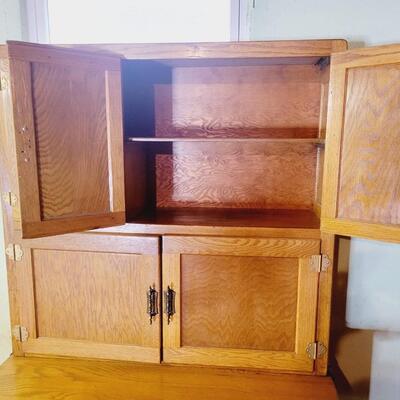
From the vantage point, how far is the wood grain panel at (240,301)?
1.26 m

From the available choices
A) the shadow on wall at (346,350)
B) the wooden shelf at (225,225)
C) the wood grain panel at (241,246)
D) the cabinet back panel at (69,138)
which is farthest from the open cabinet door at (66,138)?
the shadow on wall at (346,350)

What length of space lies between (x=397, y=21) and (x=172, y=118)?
948 millimetres

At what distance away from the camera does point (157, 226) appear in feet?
4.25

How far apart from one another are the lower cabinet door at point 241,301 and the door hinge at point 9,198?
54 centimetres

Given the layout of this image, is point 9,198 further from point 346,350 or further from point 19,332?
point 346,350

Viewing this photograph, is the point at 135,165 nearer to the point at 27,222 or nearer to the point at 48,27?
the point at 27,222

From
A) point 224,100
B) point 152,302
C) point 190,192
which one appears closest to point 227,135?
point 224,100

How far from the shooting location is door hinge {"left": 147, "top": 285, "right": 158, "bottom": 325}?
1295 mm

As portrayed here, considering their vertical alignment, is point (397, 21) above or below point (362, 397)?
above

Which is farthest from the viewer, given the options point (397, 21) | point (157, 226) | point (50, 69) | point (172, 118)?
point (172, 118)

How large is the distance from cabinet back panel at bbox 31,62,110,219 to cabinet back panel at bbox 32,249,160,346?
0.22 m

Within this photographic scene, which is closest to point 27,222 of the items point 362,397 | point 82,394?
point 82,394

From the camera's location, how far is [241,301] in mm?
1282

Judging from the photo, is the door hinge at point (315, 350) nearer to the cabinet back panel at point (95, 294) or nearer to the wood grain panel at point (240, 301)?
the wood grain panel at point (240, 301)
